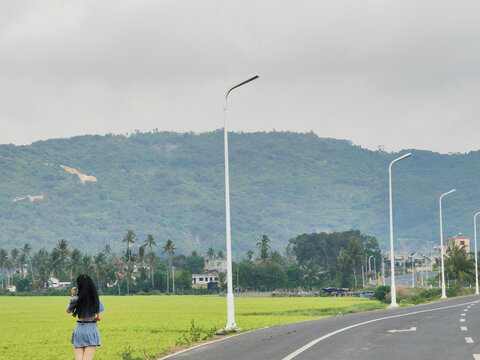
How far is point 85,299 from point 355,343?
10.2 metres

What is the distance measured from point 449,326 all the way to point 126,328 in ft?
60.9

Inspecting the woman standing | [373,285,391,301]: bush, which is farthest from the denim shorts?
[373,285,391,301]: bush

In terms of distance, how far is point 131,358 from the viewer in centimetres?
2064

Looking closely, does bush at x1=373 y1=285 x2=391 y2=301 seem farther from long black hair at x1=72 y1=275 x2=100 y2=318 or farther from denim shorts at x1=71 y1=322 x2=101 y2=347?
long black hair at x1=72 y1=275 x2=100 y2=318

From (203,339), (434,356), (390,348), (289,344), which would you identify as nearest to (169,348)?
(203,339)

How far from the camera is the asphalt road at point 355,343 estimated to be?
766 inches

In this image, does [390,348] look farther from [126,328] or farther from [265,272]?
[265,272]

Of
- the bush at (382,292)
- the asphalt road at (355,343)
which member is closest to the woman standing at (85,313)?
the asphalt road at (355,343)

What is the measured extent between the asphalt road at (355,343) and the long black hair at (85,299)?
5.46m

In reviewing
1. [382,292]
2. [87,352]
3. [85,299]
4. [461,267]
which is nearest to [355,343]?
[87,352]

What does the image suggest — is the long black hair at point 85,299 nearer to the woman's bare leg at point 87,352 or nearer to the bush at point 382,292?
the woman's bare leg at point 87,352

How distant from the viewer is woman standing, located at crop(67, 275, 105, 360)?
48.4ft

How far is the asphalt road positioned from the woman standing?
16.9 ft

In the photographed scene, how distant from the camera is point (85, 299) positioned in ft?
48.5
